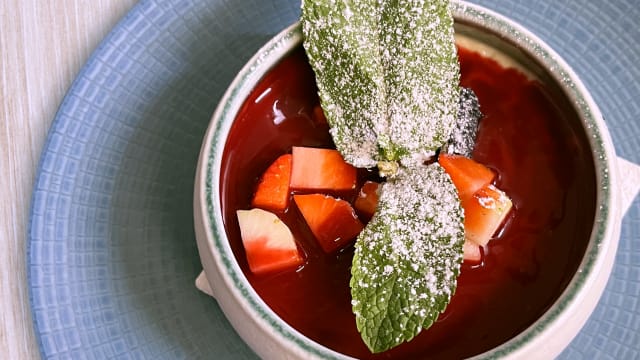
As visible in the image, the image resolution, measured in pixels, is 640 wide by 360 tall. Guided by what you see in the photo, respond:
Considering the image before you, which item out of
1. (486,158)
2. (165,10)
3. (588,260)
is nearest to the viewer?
(588,260)

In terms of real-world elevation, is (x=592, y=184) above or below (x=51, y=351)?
above

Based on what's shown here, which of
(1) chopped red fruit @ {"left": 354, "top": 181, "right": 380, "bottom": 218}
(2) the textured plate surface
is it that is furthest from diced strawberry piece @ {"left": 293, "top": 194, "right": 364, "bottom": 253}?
(2) the textured plate surface

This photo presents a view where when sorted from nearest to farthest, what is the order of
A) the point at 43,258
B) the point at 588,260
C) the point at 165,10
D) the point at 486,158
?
the point at 588,260 < the point at 486,158 < the point at 43,258 < the point at 165,10

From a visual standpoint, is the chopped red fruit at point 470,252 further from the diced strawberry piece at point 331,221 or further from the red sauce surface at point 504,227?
the diced strawberry piece at point 331,221

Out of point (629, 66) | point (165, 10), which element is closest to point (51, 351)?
point (165, 10)

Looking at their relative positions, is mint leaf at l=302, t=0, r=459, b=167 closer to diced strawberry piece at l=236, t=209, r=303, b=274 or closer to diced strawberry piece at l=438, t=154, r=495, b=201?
diced strawberry piece at l=438, t=154, r=495, b=201

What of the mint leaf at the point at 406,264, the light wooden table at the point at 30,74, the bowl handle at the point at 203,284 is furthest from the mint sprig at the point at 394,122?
the light wooden table at the point at 30,74

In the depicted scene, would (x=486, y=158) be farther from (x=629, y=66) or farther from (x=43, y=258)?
(x=43, y=258)
